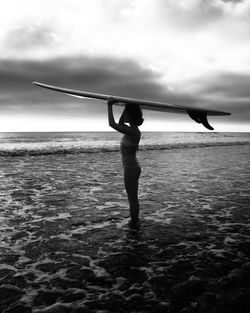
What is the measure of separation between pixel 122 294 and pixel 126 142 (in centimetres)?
327

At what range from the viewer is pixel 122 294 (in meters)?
4.18

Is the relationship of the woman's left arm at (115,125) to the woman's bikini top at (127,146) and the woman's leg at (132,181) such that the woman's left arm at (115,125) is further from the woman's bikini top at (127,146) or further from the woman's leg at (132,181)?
the woman's leg at (132,181)

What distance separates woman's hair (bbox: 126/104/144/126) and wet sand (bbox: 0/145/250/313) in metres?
2.54

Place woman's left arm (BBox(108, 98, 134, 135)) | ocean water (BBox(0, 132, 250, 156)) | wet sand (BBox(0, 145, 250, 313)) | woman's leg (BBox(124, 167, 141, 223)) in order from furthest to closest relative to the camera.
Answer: ocean water (BBox(0, 132, 250, 156)) < woman's leg (BBox(124, 167, 141, 223)) < woman's left arm (BBox(108, 98, 134, 135)) < wet sand (BBox(0, 145, 250, 313))

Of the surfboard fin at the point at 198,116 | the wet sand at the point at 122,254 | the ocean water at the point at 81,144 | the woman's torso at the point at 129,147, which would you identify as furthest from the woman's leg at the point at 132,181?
the ocean water at the point at 81,144

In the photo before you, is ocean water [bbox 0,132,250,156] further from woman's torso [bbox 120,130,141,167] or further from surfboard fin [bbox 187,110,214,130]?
surfboard fin [bbox 187,110,214,130]

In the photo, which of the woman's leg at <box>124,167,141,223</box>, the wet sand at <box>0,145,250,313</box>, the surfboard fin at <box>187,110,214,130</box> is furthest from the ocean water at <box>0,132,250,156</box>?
the surfboard fin at <box>187,110,214,130</box>

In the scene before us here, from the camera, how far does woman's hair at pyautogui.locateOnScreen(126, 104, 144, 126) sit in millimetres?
6301

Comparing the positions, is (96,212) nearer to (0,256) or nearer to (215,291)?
(0,256)

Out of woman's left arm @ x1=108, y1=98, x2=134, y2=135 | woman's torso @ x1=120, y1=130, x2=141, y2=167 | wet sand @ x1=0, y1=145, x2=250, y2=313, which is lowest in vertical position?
wet sand @ x1=0, y1=145, x2=250, y2=313

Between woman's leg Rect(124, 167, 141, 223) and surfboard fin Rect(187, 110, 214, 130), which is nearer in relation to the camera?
surfboard fin Rect(187, 110, 214, 130)

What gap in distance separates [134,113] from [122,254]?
9.45 ft

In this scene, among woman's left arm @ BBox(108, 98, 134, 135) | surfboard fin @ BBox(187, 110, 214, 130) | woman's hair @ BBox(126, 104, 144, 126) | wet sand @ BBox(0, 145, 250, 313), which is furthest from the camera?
woman's hair @ BBox(126, 104, 144, 126)

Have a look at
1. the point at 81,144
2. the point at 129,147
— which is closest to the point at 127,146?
the point at 129,147
